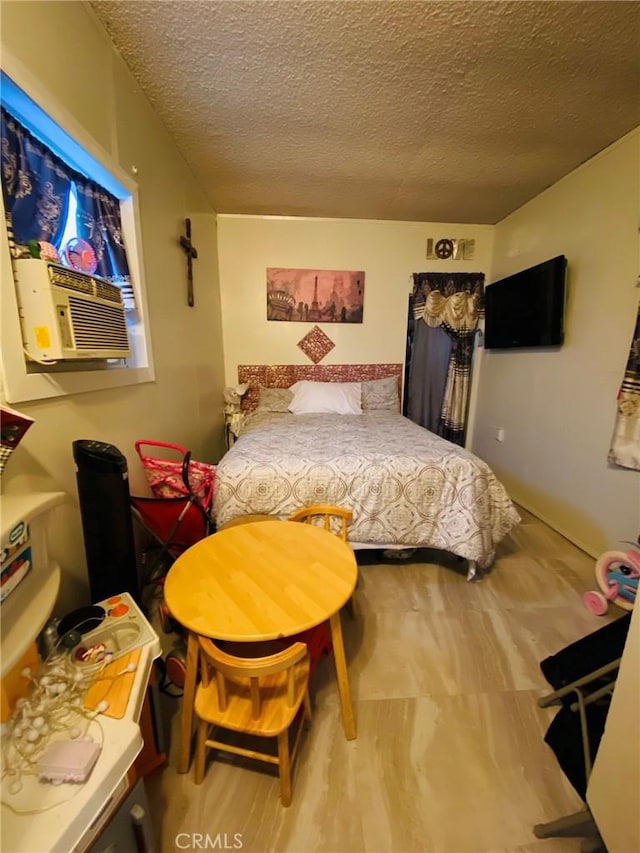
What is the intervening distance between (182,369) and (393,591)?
194 centimetres

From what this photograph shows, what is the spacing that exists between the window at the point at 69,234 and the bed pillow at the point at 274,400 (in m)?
1.48

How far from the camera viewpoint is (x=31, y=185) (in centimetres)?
→ 109

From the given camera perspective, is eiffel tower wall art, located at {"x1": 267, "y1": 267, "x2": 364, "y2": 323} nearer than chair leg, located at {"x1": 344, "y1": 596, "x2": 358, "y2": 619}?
No

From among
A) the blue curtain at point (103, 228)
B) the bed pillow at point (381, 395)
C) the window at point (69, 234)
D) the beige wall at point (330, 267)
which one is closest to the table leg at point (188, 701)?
the window at point (69, 234)

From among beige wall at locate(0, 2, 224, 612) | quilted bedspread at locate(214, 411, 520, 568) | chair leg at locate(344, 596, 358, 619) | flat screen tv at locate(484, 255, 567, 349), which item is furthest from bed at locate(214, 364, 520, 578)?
flat screen tv at locate(484, 255, 567, 349)

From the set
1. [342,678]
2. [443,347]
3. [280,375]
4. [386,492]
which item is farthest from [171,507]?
[443,347]

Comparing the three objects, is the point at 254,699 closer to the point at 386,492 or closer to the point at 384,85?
the point at 386,492

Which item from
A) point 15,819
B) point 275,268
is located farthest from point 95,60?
point 15,819

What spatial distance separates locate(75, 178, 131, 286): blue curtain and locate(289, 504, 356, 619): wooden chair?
142cm

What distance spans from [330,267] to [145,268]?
6.62 feet

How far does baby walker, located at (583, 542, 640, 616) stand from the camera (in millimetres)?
1661

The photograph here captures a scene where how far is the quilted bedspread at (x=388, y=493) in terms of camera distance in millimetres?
1781

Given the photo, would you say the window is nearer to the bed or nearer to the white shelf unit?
the white shelf unit

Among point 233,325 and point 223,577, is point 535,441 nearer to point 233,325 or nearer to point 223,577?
point 223,577
